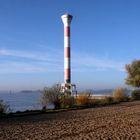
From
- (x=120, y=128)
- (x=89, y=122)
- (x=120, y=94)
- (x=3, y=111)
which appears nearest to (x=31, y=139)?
(x=120, y=128)

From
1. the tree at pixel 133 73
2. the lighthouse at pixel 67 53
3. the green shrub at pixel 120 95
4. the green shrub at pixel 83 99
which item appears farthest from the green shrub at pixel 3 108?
the tree at pixel 133 73

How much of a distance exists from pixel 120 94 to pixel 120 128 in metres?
26.0

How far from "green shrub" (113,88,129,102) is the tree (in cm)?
963

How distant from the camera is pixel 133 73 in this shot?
55375 millimetres

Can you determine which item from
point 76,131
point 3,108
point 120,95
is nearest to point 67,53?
point 120,95

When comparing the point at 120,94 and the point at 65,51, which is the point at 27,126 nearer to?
the point at 120,94

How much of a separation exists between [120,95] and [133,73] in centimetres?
1191

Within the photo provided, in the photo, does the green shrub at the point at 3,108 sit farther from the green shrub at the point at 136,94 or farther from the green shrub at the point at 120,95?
the green shrub at the point at 136,94

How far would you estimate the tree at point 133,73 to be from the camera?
180ft

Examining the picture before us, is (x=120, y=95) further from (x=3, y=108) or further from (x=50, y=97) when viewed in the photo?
(x=3, y=108)

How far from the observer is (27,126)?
19.5 metres

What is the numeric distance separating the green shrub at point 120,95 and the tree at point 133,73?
31.6ft

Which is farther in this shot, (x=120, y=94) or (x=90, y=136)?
(x=120, y=94)

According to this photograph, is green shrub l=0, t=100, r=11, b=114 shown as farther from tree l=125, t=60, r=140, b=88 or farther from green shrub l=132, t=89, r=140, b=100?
tree l=125, t=60, r=140, b=88
